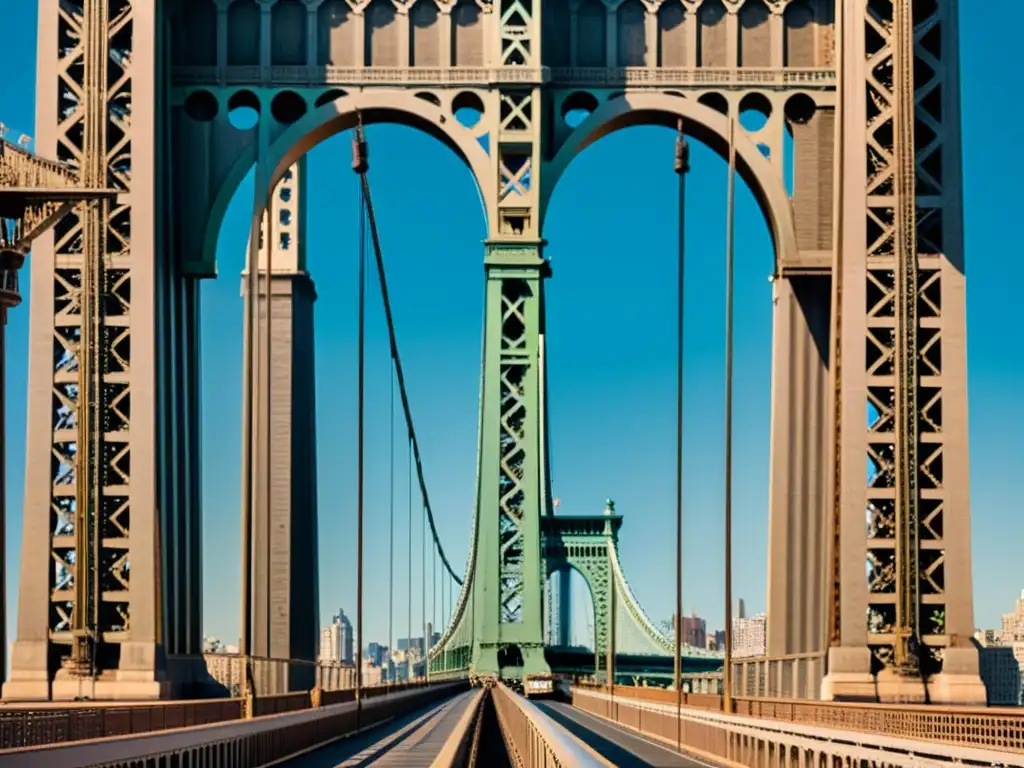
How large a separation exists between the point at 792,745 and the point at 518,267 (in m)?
18.6

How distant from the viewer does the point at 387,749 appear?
76.8ft

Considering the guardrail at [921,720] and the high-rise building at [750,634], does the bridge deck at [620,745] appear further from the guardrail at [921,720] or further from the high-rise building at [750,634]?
the high-rise building at [750,634]

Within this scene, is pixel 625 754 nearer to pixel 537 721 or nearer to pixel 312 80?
pixel 537 721

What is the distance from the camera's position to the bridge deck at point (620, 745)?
22.1m

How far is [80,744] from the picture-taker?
12648 millimetres

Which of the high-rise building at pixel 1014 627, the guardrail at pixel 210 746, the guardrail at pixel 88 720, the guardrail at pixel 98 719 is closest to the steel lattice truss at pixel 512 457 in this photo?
the guardrail at pixel 210 746

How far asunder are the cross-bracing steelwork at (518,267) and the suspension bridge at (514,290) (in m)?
0.06

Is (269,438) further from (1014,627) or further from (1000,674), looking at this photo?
(1014,627)

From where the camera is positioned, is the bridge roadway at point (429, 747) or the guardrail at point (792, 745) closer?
the guardrail at point (792, 745)

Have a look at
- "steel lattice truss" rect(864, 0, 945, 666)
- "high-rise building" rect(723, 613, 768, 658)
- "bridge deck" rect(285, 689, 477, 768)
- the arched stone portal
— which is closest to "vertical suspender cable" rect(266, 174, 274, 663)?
"bridge deck" rect(285, 689, 477, 768)

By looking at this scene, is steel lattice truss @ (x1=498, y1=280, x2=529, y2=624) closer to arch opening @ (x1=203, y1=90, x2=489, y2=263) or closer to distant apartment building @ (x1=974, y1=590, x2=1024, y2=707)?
arch opening @ (x1=203, y1=90, x2=489, y2=263)

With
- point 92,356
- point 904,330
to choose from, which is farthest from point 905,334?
point 92,356

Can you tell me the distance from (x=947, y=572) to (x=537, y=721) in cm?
1875

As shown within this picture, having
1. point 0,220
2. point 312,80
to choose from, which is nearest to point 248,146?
point 312,80
